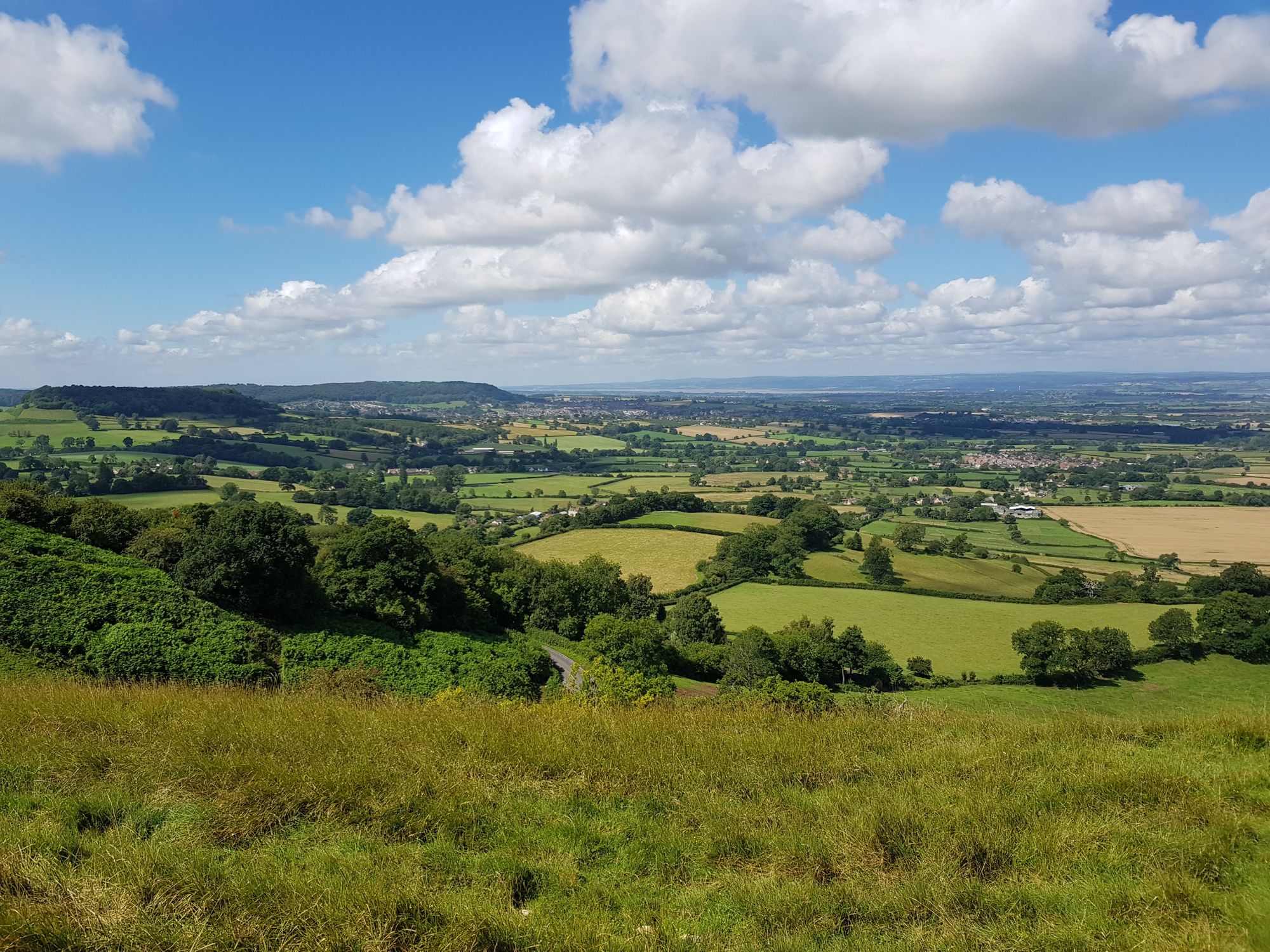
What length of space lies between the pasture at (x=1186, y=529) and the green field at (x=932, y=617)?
2917 centimetres

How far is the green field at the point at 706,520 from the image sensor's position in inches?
3366

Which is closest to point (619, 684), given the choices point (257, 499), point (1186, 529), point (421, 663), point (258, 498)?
point (421, 663)

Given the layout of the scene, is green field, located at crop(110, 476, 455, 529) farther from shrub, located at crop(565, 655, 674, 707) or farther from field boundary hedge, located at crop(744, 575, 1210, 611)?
shrub, located at crop(565, 655, 674, 707)

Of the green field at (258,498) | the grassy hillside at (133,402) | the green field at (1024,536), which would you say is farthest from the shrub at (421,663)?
the grassy hillside at (133,402)

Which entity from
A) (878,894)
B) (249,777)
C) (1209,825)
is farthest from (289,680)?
(1209,825)

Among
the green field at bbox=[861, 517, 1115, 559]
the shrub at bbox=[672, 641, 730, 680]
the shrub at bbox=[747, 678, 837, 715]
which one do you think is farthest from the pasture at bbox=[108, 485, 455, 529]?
the green field at bbox=[861, 517, 1115, 559]

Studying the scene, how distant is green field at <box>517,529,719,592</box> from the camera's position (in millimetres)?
67562

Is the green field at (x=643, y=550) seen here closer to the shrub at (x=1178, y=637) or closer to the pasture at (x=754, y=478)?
the shrub at (x=1178, y=637)

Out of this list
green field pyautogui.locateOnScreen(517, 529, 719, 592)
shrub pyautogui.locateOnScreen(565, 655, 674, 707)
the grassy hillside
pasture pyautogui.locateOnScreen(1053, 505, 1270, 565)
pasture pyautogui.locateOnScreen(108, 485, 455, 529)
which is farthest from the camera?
the grassy hillside

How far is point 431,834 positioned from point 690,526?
8072 cm

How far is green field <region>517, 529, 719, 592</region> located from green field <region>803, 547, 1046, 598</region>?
40.5 ft

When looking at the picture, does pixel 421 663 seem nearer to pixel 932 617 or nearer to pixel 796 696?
pixel 796 696

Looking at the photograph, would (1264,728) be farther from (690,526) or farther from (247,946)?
(690,526)

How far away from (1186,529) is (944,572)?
46.1 metres
